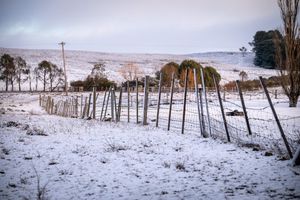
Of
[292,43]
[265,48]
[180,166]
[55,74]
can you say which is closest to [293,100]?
[292,43]

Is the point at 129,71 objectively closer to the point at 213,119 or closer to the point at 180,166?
the point at 213,119

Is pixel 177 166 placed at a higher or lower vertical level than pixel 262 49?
lower

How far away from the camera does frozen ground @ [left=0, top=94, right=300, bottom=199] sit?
12.7 feet

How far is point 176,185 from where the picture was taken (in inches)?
164

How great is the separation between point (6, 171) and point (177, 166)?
10.3 feet

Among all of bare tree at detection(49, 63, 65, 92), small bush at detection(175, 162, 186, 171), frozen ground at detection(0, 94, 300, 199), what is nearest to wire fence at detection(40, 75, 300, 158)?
frozen ground at detection(0, 94, 300, 199)

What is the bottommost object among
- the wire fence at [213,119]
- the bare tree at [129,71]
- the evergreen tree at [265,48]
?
the wire fence at [213,119]

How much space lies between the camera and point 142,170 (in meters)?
4.95

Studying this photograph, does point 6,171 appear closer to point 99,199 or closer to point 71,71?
point 99,199

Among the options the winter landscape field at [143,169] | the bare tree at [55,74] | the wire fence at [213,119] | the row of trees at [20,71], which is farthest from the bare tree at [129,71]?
the winter landscape field at [143,169]

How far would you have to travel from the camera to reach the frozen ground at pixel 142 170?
3.87m

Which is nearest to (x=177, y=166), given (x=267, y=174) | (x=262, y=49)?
(x=267, y=174)

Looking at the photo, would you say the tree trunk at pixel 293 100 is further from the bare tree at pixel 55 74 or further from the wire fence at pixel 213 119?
the bare tree at pixel 55 74

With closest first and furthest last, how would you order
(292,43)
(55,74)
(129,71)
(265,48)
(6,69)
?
(292,43), (129,71), (6,69), (55,74), (265,48)
